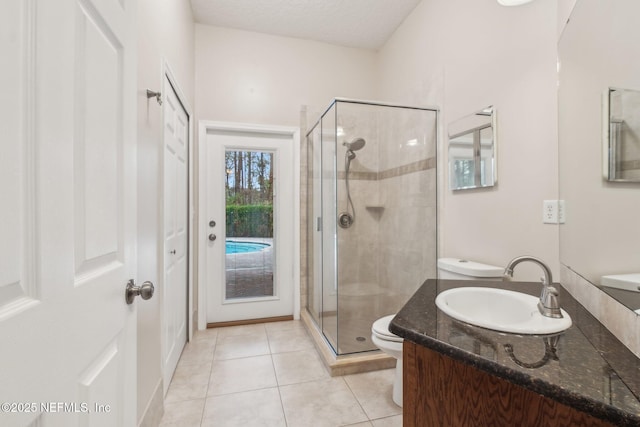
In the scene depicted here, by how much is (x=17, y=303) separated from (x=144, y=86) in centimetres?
128

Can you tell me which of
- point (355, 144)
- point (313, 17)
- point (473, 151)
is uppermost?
point (313, 17)

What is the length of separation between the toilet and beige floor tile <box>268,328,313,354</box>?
87 centimetres

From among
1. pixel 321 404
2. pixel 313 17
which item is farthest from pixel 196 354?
pixel 313 17

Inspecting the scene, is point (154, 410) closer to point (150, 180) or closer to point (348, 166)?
point (150, 180)

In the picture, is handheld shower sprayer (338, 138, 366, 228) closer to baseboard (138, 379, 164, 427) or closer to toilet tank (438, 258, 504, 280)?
toilet tank (438, 258, 504, 280)

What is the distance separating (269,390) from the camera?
181cm

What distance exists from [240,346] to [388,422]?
1.37 meters

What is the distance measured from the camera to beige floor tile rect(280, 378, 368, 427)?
1.56 metres

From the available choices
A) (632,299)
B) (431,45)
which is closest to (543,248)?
(632,299)

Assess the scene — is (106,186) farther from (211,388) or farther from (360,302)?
(360,302)

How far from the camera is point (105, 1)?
2.33 ft

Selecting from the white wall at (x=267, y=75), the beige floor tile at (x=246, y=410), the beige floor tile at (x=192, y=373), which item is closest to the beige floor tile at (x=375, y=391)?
the beige floor tile at (x=246, y=410)

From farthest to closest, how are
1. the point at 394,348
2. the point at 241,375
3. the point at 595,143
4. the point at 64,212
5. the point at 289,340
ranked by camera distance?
the point at 289,340 < the point at 241,375 < the point at 394,348 < the point at 595,143 < the point at 64,212

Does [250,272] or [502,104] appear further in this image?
[250,272]
